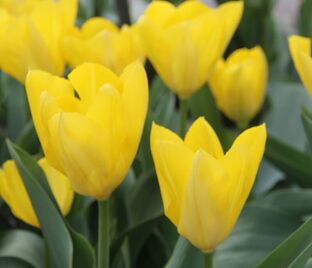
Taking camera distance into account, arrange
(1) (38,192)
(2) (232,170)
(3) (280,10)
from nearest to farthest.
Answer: (2) (232,170)
(1) (38,192)
(3) (280,10)

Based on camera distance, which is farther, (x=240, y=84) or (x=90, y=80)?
(x=240, y=84)

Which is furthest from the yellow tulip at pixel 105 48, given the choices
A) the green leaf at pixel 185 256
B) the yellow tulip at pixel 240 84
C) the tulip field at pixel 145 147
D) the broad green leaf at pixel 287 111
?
the broad green leaf at pixel 287 111

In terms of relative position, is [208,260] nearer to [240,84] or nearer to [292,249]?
[292,249]

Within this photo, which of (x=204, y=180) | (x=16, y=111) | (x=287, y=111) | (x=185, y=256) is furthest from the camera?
(x=287, y=111)

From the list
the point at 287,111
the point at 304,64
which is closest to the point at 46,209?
the point at 304,64

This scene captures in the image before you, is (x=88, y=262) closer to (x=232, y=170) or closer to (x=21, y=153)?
(x=21, y=153)

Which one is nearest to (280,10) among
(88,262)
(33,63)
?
(33,63)

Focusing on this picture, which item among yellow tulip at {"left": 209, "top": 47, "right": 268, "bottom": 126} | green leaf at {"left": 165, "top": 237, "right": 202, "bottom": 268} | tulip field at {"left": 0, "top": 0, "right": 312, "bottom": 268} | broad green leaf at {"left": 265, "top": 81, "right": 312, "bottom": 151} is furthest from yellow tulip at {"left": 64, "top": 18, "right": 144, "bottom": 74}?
broad green leaf at {"left": 265, "top": 81, "right": 312, "bottom": 151}
